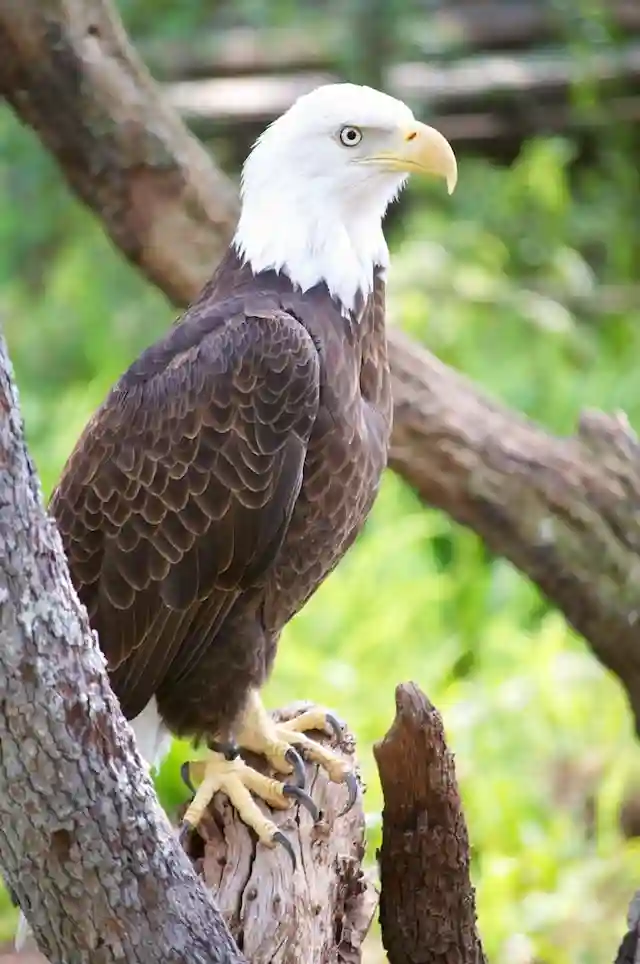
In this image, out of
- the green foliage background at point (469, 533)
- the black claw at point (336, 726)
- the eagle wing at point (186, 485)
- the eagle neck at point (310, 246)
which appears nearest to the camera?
the eagle wing at point (186, 485)

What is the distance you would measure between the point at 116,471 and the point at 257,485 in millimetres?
258

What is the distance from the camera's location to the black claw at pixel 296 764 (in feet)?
8.40

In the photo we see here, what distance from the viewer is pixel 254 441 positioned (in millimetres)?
2281

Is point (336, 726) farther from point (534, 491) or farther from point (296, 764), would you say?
point (534, 491)

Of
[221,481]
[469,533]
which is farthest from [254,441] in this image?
[469,533]

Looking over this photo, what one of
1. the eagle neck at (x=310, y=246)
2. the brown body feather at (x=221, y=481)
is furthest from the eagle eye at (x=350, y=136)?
the brown body feather at (x=221, y=481)

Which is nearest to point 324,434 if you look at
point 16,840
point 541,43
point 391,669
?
point 16,840

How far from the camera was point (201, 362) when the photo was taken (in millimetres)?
2312

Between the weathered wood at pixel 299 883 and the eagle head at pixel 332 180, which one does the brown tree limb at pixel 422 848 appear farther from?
the eagle head at pixel 332 180

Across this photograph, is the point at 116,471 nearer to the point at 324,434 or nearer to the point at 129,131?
the point at 324,434

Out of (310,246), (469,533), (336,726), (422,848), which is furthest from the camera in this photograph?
(469,533)

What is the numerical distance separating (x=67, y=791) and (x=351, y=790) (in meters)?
1.07

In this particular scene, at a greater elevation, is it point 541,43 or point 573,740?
point 541,43

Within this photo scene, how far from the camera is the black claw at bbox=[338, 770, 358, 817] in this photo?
2.47 m
